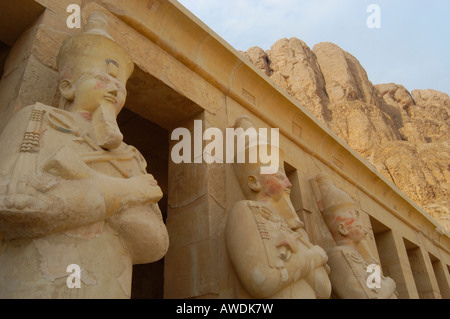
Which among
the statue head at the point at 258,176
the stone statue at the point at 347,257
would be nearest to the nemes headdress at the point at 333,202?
the stone statue at the point at 347,257

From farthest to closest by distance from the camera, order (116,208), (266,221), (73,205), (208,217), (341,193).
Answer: (341,193) < (208,217) < (266,221) < (116,208) < (73,205)

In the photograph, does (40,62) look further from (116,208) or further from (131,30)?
(116,208)

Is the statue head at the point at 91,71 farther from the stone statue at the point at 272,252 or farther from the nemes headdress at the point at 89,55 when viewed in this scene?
the stone statue at the point at 272,252

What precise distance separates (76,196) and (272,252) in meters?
1.33

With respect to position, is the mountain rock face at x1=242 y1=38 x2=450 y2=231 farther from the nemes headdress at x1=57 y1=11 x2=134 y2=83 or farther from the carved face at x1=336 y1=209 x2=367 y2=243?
the nemes headdress at x1=57 y1=11 x2=134 y2=83

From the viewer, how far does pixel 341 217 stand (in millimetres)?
3982

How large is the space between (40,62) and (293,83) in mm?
20185

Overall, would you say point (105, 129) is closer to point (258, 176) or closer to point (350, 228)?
point (258, 176)

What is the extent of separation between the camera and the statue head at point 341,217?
12.8 ft

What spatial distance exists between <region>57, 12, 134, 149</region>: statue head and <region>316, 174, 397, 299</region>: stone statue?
240cm

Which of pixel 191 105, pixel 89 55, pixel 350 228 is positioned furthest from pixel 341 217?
pixel 89 55

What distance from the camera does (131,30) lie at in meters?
3.29

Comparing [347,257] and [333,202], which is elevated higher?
[333,202]

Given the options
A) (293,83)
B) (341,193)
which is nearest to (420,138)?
(293,83)
